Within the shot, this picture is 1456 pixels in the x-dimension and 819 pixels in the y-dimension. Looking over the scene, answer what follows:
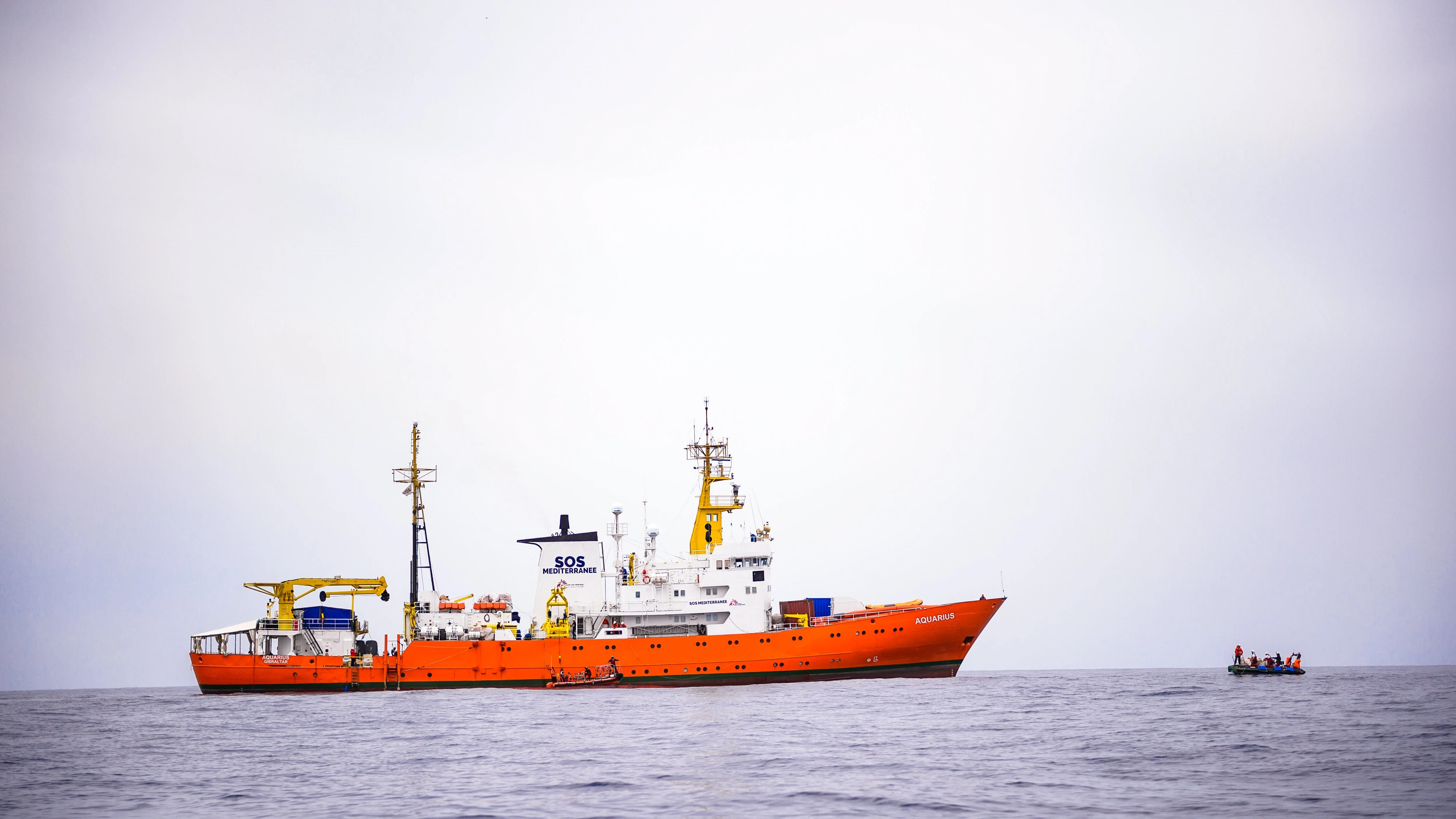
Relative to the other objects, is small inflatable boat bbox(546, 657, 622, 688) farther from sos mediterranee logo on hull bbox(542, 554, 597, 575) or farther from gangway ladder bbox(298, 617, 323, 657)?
gangway ladder bbox(298, 617, 323, 657)

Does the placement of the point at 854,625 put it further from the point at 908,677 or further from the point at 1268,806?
the point at 1268,806

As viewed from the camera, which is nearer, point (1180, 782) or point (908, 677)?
point (1180, 782)

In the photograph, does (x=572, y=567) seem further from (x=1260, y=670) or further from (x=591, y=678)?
(x=1260, y=670)

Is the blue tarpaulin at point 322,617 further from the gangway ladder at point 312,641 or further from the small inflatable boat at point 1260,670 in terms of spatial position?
the small inflatable boat at point 1260,670

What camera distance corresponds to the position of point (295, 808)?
18766 millimetres

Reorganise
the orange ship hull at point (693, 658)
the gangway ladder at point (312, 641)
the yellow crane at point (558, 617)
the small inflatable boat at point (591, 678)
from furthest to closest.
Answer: the gangway ladder at point (312, 641), the yellow crane at point (558, 617), the small inflatable boat at point (591, 678), the orange ship hull at point (693, 658)

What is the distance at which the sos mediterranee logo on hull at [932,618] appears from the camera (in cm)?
4391

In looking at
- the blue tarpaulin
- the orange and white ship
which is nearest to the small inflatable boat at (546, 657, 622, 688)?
the orange and white ship

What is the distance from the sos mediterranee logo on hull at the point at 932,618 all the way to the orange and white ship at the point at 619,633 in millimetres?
49

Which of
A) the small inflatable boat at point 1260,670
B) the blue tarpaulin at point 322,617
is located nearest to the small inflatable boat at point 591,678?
the blue tarpaulin at point 322,617

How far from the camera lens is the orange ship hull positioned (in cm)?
4369

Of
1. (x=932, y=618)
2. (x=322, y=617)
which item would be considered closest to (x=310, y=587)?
(x=322, y=617)

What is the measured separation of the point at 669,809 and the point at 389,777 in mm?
7513

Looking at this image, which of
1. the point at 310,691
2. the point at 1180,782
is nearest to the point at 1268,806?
the point at 1180,782
